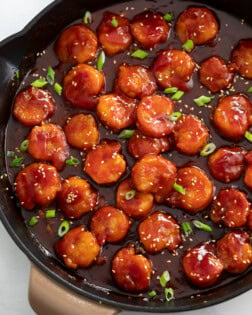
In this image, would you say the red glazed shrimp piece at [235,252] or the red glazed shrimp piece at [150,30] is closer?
the red glazed shrimp piece at [235,252]

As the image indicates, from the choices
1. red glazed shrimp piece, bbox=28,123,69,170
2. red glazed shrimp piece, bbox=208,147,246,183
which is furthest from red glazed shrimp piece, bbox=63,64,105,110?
red glazed shrimp piece, bbox=208,147,246,183

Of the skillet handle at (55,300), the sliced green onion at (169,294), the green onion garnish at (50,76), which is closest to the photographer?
the skillet handle at (55,300)

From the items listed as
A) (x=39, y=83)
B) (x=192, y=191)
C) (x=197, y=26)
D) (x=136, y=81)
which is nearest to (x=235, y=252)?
(x=192, y=191)

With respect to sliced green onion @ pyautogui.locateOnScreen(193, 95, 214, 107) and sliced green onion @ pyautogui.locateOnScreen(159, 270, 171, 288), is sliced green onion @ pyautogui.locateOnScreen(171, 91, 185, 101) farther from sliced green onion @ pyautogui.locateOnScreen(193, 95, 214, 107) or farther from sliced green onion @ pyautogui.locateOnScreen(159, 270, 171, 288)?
sliced green onion @ pyautogui.locateOnScreen(159, 270, 171, 288)

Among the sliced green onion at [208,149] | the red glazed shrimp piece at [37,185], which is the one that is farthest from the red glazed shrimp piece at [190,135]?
the red glazed shrimp piece at [37,185]

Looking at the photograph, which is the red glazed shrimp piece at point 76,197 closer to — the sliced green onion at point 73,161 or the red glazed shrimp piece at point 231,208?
the sliced green onion at point 73,161

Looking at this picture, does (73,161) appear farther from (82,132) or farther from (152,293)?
(152,293)

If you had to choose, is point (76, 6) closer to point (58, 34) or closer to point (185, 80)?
point (58, 34)
